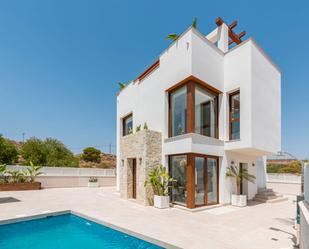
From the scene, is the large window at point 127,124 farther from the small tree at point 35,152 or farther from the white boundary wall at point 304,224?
the small tree at point 35,152

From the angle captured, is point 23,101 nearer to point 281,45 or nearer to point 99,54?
point 99,54

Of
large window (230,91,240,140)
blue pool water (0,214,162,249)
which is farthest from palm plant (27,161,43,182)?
large window (230,91,240,140)

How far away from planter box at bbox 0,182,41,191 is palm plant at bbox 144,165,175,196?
12.7m

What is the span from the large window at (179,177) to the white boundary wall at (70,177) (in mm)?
14339

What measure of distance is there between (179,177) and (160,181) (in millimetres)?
1058

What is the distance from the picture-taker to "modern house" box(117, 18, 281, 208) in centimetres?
1039

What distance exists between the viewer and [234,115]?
470 inches

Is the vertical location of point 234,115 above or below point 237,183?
above

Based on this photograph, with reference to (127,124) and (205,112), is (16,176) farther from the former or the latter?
(205,112)

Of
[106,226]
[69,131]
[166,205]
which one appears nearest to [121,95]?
[166,205]

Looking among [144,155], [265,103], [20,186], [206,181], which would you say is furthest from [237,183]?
[20,186]

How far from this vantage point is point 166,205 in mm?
10430

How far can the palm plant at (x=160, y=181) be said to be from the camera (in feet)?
35.0

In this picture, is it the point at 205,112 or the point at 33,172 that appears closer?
the point at 205,112
